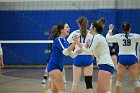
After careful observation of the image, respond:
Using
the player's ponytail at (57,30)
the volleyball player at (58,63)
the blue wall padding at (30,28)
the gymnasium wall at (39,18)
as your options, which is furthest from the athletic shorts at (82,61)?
the blue wall padding at (30,28)

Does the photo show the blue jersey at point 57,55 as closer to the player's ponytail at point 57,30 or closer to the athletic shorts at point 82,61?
the player's ponytail at point 57,30

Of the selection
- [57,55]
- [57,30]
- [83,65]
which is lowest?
[83,65]

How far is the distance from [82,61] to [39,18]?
37.6 ft

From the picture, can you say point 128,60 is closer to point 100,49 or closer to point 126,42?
point 126,42

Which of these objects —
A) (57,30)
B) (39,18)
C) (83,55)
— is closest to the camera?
(57,30)

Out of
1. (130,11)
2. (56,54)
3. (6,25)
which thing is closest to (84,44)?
(56,54)

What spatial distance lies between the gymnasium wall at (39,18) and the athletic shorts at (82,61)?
10.6 m

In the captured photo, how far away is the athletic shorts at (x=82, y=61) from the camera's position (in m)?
7.83

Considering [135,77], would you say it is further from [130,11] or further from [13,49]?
[13,49]

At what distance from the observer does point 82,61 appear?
25.7ft

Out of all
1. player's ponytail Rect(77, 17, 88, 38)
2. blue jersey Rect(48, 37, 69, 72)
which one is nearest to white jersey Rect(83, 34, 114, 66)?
blue jersey Rect(48, 37, 69, 72)

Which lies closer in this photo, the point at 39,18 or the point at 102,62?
the point at 102,62

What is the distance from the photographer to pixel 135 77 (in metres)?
8.12

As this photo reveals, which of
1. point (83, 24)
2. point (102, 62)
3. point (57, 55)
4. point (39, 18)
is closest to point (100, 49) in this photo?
point (102, 62)
